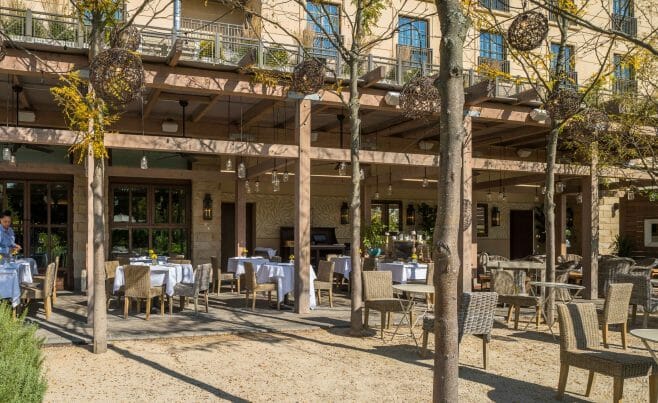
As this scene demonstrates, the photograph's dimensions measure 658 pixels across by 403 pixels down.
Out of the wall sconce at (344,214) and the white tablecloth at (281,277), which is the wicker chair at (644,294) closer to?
the white tablecloth at (281,277)

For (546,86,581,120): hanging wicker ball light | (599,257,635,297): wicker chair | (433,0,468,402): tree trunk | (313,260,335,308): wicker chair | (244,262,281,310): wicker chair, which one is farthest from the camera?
(313,260,335,308): wicker chair

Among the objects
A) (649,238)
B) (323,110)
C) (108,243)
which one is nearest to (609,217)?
(649,238)

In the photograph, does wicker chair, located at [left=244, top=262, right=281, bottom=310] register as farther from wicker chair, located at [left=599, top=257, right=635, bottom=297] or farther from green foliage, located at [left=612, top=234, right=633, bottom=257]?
green foliage, located at [left=612, top=234, right=633, bottom=257]

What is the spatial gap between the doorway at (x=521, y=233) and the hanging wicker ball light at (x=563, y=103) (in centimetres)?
1161

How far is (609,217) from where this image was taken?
61.3 feet

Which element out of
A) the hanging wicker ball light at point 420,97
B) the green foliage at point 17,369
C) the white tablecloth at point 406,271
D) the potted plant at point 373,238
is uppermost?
the hanging wicker ball light at point 420,97

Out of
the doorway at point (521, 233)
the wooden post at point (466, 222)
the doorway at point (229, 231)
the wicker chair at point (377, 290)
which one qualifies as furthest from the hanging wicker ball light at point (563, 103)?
the doorway at point (521, 233)

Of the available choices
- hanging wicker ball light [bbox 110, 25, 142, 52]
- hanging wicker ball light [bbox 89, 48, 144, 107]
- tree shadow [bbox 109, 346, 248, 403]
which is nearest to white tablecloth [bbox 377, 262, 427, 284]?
tree shadow [bbox 109, 346, 248, 403]

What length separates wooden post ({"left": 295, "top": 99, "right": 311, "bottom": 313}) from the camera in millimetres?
8898

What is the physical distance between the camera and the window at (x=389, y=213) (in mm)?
16953

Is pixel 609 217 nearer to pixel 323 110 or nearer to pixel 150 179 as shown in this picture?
pixel 323 110

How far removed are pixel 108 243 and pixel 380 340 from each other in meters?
7.76

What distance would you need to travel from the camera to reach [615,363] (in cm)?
437

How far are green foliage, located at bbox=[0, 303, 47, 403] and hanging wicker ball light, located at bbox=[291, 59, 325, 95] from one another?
18.4 ft
